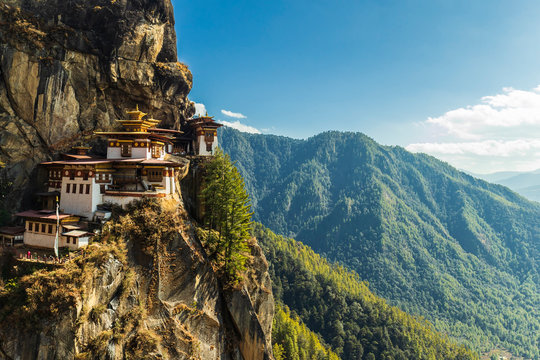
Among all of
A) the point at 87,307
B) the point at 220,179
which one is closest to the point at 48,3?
the point at 220,179

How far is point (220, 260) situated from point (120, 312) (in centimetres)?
1345

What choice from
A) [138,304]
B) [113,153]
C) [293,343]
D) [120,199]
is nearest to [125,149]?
[113,153]

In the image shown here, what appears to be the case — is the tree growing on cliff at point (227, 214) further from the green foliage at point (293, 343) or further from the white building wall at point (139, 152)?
the green foliage at point (293, 343)

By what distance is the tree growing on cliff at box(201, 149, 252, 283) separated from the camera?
1583 inches

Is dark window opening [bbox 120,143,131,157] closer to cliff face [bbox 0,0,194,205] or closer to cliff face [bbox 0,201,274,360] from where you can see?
cliff face [bbox 0,0,194,205]

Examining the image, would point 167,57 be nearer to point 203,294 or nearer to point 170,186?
point 170,186

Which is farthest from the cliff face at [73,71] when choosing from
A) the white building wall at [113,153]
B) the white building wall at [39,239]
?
the white building wall at [39,239]

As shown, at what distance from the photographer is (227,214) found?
133ft

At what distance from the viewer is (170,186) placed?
40.4 metres

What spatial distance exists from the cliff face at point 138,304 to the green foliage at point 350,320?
197ft

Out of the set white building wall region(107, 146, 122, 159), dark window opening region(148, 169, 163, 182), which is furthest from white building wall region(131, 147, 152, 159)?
dark window opening region(148, 169, 163, 182)

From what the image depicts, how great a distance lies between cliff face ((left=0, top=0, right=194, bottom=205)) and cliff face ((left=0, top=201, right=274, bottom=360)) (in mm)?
17807

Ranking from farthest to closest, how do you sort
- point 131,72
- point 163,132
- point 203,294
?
point 163,132
point 131,72
point 203,294

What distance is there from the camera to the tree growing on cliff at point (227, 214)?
40.2m
